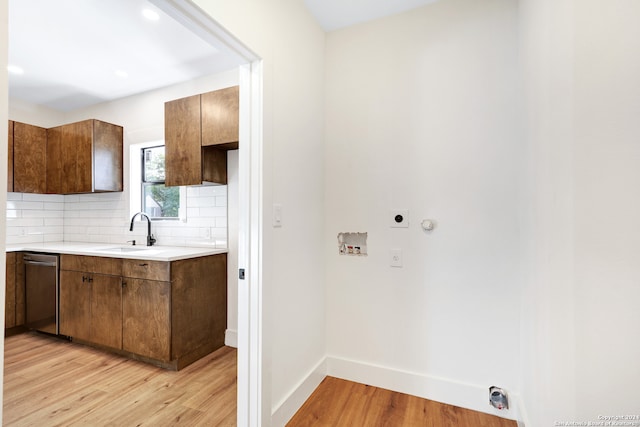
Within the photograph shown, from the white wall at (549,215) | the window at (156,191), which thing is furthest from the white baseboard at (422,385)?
the window at (156,191)

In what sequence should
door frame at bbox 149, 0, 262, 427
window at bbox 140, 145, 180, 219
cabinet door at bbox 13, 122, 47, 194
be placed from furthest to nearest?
cabinet door at bbox 13, 122, 47, 194
window at bbox 140, 145, 180, 219
door frame at bbox 149, 0, 262, 427

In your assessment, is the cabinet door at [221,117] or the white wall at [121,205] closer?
the cabinet door at [221,117]

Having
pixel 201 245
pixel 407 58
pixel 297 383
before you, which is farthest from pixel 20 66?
pixel 297 383

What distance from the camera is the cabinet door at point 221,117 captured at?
2.41 m

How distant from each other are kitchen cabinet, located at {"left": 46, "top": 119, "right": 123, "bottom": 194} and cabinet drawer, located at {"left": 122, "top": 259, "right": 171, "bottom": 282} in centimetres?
135

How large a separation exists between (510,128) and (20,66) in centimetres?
410

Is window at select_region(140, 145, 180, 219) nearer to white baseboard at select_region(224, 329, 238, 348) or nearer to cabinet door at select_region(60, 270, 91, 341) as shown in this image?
cabinet door at select_region(60, 270, 91, 341)

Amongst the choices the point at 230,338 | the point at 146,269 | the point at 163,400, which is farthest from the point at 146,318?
the point at 230,338

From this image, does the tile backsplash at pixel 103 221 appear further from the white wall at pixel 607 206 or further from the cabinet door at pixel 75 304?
the white wall at pixel 607 206

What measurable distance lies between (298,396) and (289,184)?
4.28 ft

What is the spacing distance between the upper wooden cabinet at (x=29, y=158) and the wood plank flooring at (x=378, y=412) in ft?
12.7

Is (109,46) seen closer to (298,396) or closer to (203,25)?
(203,25)

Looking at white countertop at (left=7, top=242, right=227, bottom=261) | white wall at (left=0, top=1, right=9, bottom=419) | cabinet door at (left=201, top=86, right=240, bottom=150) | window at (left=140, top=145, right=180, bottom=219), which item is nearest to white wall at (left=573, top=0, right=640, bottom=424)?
white wall at (left=0, top=1, right=9, bottom=419)

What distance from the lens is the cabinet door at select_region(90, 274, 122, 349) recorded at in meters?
2.49
